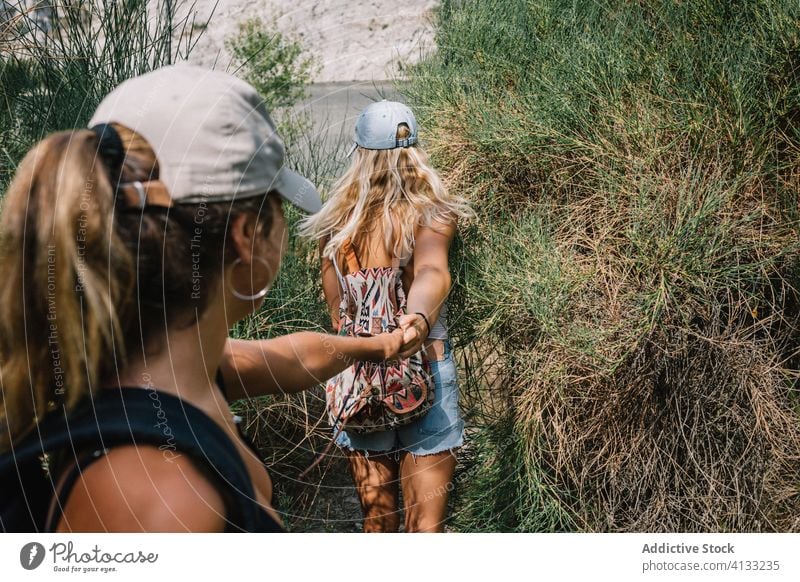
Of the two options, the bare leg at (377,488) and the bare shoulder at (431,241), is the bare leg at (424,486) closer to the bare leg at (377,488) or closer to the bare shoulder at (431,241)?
the bare leg at (377,488)

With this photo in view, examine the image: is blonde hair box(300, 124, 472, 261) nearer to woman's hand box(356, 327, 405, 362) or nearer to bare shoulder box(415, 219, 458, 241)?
bare shoulder box(415, 219, 458, 241)

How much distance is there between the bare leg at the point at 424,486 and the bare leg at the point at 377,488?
0.03m

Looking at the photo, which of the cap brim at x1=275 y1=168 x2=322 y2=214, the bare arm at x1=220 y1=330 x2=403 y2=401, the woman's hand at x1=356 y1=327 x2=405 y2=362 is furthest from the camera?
the woman's hand at x1=356 y1=327 x2=405 y2=362

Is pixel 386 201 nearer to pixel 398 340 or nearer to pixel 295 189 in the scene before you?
pixel 398 340

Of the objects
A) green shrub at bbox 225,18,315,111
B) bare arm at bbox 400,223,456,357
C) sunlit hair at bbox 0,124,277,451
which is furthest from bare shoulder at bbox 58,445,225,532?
green shrub at bbox 225,18,315,111

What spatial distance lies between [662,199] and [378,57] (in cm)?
129

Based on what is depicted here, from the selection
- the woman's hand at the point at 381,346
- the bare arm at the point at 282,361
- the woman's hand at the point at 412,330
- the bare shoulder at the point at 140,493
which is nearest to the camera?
the bare shoulder at the point at 140,493

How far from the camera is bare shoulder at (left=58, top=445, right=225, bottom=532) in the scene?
690mm

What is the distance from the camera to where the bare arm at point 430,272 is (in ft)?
4.71

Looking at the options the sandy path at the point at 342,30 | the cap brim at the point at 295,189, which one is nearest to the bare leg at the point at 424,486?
the cap brim at the point at 295,189

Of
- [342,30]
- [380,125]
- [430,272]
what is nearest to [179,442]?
[430,272]

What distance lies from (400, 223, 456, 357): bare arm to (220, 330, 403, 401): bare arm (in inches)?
13.5
